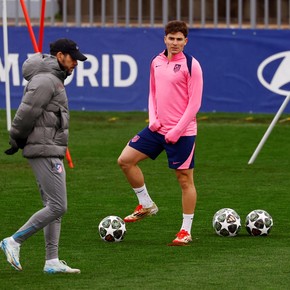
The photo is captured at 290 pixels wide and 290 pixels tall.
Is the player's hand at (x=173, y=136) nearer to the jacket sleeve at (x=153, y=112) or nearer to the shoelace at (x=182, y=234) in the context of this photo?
the jacket sleeve at (x=153, y=112)

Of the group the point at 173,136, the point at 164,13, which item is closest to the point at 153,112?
the point at 173,136

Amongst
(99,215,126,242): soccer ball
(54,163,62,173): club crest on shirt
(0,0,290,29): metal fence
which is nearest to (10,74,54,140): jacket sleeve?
(54,163,62,173): club crest on shirt

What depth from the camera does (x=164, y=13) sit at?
2480 centimetres

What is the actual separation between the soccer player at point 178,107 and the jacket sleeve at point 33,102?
2309 mm

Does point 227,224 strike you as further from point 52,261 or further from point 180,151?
point 52,261

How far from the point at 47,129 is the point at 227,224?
2.87m

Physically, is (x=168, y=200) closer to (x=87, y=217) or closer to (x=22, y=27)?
(x=87, y=217)

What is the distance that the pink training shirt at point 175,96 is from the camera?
38.2 ft

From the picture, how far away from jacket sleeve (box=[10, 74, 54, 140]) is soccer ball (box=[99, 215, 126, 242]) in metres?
2.26

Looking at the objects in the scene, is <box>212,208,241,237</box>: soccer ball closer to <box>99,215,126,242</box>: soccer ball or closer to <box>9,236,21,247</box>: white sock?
<box>99,215,126,242</box>: soccer ball

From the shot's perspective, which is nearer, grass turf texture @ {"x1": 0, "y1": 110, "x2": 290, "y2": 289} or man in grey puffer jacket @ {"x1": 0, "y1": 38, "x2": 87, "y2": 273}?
man in grey puffer jacket @ {"x1": 0, "y1": 38, "x2": 87, "y2": 273}

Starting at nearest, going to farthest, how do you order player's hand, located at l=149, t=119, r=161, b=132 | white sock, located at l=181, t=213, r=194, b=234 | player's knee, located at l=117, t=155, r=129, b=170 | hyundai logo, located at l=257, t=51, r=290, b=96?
1. white sock, located at l=181, t=213, r=194, b=234
2. player's hand, located at l=149, t=119, r=161, b=132
3. player's knee, located at l=117, t=155, r=129, b=170
4. hyundai logo, located at l=257, t=51, r=290, b=96

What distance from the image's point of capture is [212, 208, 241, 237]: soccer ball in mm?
11922

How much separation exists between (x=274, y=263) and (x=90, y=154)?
9.27 meters
